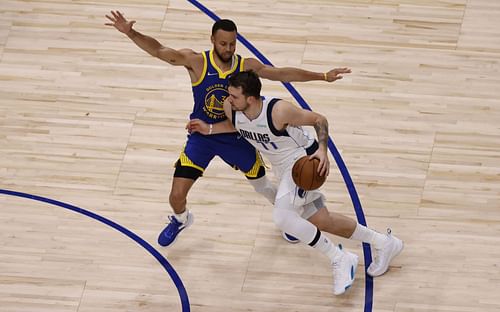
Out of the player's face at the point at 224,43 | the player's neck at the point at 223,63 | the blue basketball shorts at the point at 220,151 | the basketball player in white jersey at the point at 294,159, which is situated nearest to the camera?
the basketball player in white jersey at the point at 294,159

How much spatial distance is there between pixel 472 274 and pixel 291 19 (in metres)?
3.22

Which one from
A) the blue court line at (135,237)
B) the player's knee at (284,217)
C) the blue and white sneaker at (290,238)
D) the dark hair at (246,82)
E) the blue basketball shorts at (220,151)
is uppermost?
the dark hair at (246,82)

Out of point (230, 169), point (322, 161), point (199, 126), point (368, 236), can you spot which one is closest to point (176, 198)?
point (199, 126)

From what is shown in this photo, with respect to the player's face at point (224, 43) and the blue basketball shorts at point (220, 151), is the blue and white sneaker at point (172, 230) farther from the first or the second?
the player's face at point (224, 43)

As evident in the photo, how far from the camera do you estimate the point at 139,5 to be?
9.66 metres

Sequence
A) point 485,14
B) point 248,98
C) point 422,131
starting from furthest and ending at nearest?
point 485,14
point 422,131
point 248,98

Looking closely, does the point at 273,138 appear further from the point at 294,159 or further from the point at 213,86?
the point at 213,86

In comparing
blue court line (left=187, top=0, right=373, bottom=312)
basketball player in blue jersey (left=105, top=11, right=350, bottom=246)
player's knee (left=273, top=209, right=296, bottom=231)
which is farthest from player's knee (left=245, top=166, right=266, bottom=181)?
blue court line (left=187, top=0, right=373, bottom=312)

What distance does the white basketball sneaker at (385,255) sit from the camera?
7633mm

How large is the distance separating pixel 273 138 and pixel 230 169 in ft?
4.64

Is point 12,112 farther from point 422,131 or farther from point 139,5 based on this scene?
point 422,131

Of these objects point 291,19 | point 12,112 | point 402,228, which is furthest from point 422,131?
point 12,112

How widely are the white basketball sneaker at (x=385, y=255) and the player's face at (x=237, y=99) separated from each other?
1640 millimetres

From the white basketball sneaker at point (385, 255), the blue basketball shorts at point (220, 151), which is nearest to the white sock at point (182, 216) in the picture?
the blue basketball shorts at point (220, 151)
